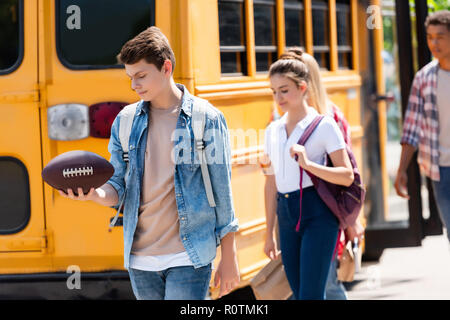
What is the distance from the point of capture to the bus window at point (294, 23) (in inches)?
224

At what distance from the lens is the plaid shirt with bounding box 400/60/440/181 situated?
16.8ft

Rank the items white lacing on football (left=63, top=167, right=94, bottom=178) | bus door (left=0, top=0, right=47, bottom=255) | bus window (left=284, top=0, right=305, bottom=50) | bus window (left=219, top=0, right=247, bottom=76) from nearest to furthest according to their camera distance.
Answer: white lacing on football (left=63, top=167, right=94, bottom=178), bus door (left=0, top=0, right=47, bottom=255), bus window (left=219, top=0, right=247, bottom=76), bus window (left=284, top=0, right=305, bottom=50)

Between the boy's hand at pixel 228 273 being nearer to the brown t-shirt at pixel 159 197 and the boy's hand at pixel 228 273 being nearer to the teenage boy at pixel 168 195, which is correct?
the teenage boy at pixel 168 195

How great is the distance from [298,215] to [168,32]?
1.12m

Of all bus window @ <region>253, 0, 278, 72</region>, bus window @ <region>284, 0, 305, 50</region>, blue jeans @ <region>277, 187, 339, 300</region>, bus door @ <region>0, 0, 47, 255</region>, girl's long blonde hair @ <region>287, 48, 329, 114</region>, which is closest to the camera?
blue jeans @ <region>277, 187, 339, 300</region>

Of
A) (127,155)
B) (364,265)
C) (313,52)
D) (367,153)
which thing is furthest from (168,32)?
(364,265)

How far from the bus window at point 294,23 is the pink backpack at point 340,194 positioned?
138cm

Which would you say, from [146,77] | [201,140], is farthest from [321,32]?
[146,77]

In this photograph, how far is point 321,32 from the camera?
6.30m

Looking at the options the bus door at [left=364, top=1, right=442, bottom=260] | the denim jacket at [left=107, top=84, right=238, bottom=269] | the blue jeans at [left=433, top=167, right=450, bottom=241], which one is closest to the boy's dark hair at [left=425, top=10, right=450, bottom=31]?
the blue jeans at [left=433, top=167, right=450, bottom=241]

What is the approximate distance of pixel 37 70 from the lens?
4.81m

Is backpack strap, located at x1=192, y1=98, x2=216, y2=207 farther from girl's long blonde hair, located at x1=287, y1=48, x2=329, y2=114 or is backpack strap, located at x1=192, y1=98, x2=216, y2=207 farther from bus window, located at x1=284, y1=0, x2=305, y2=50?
bus window, located at x1=284, y1=0, x2=305, y2=50

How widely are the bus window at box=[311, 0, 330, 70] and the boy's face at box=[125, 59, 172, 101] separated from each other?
293 cm
